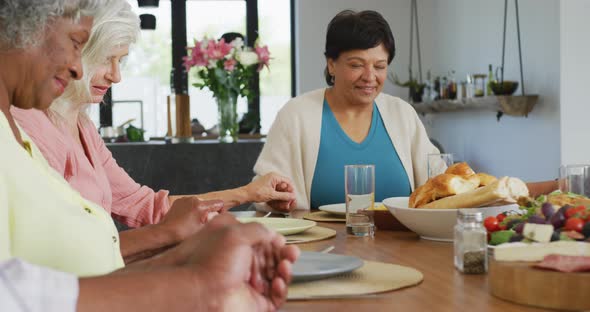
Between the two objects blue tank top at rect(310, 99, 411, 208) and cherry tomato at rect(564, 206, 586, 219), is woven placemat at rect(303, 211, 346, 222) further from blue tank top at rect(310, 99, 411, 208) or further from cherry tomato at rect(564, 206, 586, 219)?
cherry tomato at rect(564, 206, 586, 219)

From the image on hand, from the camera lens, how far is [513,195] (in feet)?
4.91

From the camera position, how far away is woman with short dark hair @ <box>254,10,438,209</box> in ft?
8.94

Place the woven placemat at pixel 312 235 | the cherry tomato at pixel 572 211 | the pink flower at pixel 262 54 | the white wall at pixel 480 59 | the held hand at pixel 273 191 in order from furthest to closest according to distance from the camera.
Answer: the white wall at pixel 480 59 → the pink flower at pixel 262 54 → the held hand at pixel 273 191 → the woven placemat at pixel 312 235 → the cherry tomato at pixel 572 211

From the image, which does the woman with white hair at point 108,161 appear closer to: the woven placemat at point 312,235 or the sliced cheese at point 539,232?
the woven placemat at point 312,235

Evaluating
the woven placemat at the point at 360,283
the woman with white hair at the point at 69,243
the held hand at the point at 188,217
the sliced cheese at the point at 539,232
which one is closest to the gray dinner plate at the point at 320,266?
the woven placemat at the point at 360,283

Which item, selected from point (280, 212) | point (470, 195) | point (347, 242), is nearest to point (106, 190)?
point (280, 212)

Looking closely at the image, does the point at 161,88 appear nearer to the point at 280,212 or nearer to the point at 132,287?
the point at 280,212

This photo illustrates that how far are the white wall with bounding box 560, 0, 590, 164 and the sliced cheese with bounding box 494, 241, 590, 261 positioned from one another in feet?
12.7

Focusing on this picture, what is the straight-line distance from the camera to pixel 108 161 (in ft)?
7.29

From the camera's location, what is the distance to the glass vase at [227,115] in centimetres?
412

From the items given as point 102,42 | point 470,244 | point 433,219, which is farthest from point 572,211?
point 102,42

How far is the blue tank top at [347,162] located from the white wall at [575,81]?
2.33 m

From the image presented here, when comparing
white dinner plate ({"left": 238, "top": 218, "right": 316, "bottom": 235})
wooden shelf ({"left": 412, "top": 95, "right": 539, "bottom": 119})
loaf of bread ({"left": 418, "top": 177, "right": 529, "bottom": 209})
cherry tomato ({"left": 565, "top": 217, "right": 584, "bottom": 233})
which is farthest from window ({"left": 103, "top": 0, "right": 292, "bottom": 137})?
cherry tomato ({"left": 565, "top": 217, "right": 584, "bottom": 233})

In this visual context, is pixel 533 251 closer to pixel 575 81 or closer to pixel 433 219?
pixel 433 219
